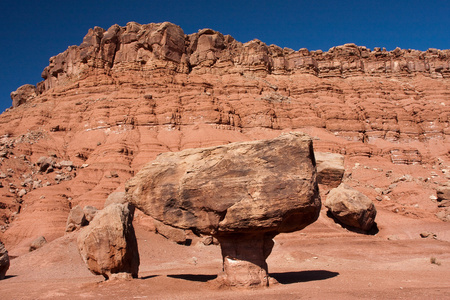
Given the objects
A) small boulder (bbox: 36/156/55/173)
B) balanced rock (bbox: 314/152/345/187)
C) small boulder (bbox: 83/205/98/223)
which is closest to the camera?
small boulder (bbox: 83/205/98/223)

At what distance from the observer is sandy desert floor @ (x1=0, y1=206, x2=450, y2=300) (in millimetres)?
10008

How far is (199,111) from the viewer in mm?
52781

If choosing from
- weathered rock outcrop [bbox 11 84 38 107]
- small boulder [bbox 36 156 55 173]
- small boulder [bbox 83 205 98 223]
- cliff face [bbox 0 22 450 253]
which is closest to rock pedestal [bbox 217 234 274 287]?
small boulder [bbox 83 205 98 223]

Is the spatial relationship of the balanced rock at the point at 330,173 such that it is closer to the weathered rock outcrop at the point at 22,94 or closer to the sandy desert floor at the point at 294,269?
the sandy desert floor at the point at 294,269

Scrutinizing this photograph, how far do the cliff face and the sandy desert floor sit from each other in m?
9.72

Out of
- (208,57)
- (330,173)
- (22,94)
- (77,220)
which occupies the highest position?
(208,57)

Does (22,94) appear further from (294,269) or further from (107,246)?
(294,269)

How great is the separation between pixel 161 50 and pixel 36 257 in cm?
5126

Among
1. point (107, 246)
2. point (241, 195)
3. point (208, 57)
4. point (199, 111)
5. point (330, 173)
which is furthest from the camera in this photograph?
point (208, 57)

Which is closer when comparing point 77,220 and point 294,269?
point 294,269

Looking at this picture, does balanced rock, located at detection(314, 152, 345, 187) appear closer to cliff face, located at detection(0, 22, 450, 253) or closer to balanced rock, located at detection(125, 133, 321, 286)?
cliff face, located at detection(0, 22, 450, 253)

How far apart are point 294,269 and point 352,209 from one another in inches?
438

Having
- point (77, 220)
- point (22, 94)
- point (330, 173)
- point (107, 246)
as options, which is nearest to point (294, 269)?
point (107, 246)

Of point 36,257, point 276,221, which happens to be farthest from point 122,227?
point 36,257
